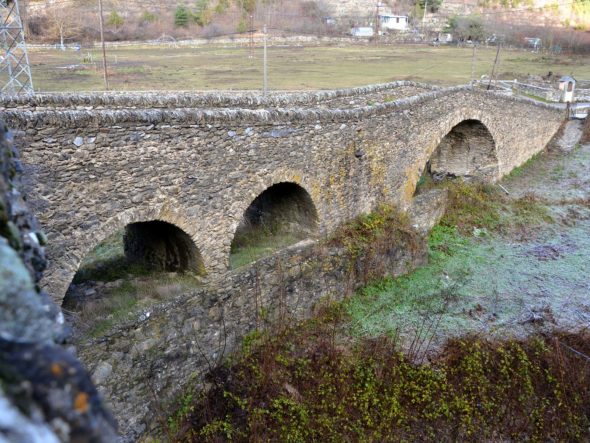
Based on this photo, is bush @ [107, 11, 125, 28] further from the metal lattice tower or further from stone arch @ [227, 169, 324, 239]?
stone arch @ [227, 169, 324, 239]

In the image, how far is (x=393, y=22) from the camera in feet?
238

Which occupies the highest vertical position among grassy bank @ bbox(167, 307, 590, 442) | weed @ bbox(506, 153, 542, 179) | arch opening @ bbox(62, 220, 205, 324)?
arch opening @ bbox(62, 220, 205, 324)

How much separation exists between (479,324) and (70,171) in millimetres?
7943

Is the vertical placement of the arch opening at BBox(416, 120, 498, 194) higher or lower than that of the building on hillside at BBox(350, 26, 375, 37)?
lower

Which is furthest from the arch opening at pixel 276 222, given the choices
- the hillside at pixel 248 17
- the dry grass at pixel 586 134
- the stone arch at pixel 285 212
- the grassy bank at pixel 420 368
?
the hillside at pixel 248 17

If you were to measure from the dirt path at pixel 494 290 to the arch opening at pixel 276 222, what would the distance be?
6.37 feet

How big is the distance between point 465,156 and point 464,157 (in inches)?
2.3

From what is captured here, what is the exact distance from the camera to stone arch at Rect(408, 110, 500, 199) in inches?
665

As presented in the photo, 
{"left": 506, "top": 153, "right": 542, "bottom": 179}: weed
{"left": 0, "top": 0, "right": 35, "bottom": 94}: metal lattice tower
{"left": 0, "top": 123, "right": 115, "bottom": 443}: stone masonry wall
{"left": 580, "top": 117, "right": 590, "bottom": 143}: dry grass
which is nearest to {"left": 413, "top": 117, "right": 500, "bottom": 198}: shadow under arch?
{"left": 506, "top": 153, "right": 542, "bottom": 179}: weed

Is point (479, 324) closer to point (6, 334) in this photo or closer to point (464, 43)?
point (6, 334)

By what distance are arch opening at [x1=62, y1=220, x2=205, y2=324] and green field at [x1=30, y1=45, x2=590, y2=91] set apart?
19.5 metres

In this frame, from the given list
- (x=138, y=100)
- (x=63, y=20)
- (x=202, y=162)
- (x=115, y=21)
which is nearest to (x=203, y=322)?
(x=202, y=162)

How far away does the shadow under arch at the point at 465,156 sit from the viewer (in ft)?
56.4

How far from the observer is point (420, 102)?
12.9 metres
